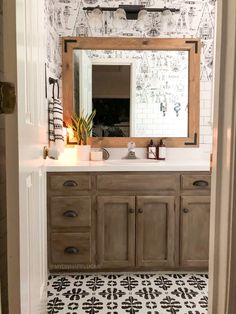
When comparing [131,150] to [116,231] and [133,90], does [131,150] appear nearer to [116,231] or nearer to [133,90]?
[133,90]

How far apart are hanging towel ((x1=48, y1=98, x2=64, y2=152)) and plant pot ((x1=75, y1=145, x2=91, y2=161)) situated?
210 millimetres

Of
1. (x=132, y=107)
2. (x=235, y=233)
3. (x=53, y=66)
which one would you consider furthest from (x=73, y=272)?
(x=235, y=233)

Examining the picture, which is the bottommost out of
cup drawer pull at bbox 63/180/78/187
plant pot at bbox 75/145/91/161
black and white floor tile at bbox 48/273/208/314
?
black and white floor tile at bbox 48/273/208/314

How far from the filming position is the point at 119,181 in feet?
8.47

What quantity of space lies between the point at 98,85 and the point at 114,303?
189cm

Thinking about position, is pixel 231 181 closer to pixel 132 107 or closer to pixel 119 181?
pixel 119 181

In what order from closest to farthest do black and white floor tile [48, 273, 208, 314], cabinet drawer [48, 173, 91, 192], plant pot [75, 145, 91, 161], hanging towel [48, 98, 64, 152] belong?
black and white floor tile [48, 273, 208, 314] → cabinet drawer [48, 173, 91, 192] → hanging towel [48, 98, 64, 152] → plant pot [75, 145, 91, 161]

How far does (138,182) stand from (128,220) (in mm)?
315

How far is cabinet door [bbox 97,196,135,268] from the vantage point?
102 inches

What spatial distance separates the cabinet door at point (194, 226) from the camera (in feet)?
8.58

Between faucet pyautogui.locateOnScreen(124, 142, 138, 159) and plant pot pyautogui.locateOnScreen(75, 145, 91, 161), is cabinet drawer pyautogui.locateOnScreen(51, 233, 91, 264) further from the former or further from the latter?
faucet pyautogui.locateOnScreen(124, 142, 138, 159)

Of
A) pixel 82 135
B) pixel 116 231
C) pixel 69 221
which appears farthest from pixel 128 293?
pixel 82 135

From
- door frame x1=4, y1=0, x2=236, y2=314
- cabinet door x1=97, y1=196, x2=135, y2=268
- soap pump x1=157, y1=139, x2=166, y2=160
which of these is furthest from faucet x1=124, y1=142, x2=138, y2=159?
door frame x1=4, y1=0, x2=236, y2=314

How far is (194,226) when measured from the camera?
2.62 metres
